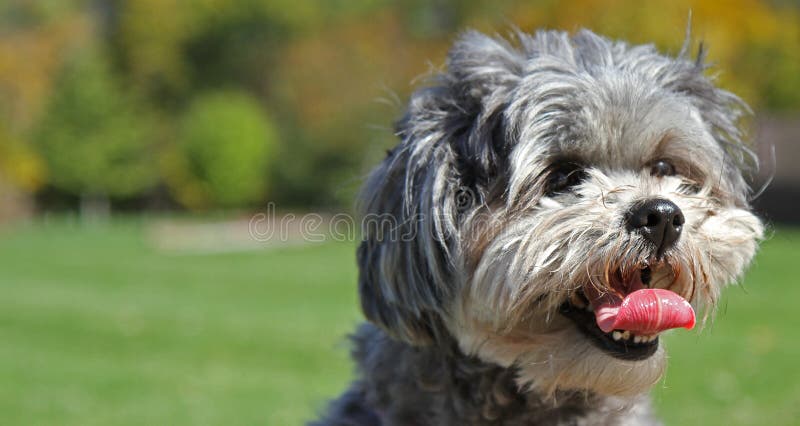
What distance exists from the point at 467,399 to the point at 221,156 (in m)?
51.4

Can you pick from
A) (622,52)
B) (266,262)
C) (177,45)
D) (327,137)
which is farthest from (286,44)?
(622,52)

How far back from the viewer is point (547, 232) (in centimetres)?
323

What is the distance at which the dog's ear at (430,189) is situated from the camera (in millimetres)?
3357

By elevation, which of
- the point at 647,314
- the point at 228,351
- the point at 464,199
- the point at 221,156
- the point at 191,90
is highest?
the point at 191,90

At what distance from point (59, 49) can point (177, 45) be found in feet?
25.0

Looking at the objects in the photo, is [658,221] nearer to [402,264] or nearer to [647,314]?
[647,314]

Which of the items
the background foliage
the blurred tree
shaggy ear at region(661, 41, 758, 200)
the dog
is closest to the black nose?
the dog

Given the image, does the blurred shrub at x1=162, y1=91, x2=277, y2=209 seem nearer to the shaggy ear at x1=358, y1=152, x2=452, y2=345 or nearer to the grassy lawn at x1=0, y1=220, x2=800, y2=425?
the grassy lawn at x1=0, y1=220, x2=800, y2=425

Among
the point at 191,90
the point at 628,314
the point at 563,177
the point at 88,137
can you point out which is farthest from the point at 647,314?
the point at 191,90

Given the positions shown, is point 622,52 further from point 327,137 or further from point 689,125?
point 327,137

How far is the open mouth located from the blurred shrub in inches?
2022

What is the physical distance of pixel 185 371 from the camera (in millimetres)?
9438

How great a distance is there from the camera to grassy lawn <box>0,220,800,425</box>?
7391 millimetres

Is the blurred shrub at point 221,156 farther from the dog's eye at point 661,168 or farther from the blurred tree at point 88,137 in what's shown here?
the dog's eye at point 661,168
